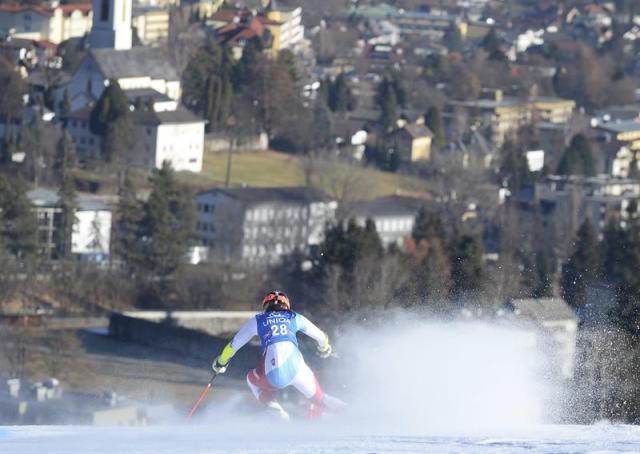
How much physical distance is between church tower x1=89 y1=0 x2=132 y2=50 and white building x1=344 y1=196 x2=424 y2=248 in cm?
1349

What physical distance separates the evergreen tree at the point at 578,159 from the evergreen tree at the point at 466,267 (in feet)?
41.8

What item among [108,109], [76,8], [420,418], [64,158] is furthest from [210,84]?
[420,418]

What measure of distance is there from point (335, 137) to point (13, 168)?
9.81 m

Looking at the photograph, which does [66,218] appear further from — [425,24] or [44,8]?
[425,24]

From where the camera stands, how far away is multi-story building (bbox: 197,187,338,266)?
2942 centimetres

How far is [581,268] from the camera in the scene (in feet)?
81.5

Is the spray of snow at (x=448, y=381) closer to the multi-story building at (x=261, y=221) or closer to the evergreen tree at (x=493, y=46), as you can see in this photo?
the multi-story building at (x=261, y=221)

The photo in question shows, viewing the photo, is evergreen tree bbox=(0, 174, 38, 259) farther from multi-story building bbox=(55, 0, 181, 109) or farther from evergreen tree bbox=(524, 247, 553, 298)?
multi-story building bbox=(55, 0, 181, 109)

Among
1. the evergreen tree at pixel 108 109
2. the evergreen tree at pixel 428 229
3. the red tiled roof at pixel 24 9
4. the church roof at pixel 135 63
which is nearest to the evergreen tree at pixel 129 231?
the evergreen tree at pixel 428 229

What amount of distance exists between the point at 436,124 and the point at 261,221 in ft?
46.4

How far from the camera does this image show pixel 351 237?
26.0m

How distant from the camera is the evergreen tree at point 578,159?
4012 cm

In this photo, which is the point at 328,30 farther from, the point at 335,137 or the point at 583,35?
the point at 335,137

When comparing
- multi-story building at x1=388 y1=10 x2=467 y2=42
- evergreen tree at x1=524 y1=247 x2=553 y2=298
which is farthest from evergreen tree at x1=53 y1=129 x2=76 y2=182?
multi-story building at x1=388 y1=10 x2=467 y2=42
